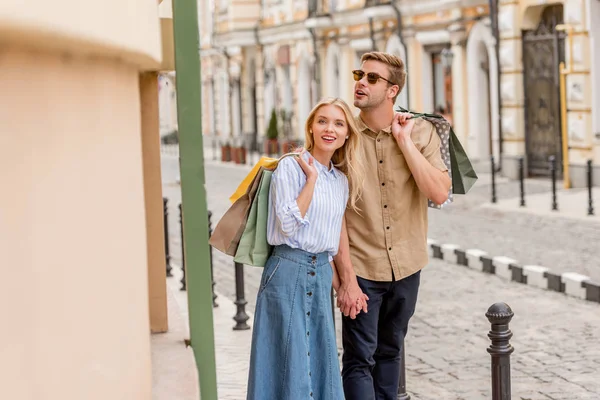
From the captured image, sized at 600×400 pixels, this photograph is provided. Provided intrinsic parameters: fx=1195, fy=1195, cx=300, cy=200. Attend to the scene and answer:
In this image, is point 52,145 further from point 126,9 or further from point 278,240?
point 278,240

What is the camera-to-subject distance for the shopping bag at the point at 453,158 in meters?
6.04

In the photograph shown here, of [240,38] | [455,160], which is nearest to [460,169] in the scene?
[455,160]

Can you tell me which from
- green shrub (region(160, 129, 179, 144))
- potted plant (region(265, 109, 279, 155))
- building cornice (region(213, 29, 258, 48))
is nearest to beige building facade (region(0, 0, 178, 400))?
potted plant (region(265, 109, 279, 155))

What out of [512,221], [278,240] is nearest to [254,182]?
[278,240]

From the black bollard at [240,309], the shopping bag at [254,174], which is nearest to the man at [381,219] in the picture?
the shopping bag at [254,174]

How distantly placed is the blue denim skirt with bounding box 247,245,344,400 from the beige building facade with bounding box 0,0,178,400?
2.38ft

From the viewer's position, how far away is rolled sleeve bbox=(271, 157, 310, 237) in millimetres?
5465

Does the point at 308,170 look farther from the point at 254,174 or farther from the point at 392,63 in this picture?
the point at 392,63

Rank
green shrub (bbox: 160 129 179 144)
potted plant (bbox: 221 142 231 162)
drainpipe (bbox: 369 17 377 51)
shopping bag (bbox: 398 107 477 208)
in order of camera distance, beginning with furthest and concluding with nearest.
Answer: green shrub (bbox: 160 129 179 144) < potted plant (bbox: 221 142 231 162) < drainpipe (bbox: 369 17 377 51) < shopping bag (bbox: 398 107 477 208)

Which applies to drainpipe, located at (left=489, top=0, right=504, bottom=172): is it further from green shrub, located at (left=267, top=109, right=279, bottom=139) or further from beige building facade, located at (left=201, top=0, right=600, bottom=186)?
green shrub, located at (left=267, top=109, right=279, bottom=139)

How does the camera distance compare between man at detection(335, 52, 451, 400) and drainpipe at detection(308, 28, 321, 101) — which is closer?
man at detection(335, 52, 451, 400)

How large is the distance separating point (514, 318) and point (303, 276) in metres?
4.94

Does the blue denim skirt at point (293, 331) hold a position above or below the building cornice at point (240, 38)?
below

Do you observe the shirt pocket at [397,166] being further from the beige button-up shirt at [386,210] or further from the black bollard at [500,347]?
the black bollard at [500,347]
